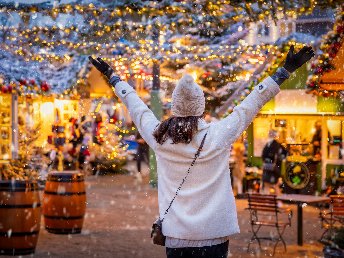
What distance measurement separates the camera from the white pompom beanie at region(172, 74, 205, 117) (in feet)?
13.5

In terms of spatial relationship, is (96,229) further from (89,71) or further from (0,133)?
(89,71)

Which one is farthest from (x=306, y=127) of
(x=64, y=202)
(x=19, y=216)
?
(x=19, y=216)

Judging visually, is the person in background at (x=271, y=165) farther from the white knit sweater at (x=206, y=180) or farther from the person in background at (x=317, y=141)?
the white knit sweater at (x=206, y=180)

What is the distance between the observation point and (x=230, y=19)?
1469 centimetres

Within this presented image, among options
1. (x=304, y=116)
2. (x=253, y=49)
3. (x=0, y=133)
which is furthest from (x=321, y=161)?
(x=0, y=133)

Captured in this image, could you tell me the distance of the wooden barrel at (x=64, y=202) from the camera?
447 inches

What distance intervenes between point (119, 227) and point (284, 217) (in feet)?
12.0

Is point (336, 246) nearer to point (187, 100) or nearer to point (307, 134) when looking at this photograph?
point (187, 100)

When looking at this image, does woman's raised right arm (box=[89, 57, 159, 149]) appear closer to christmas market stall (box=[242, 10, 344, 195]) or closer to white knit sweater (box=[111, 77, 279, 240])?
white knit sweater (box=[111, 77, 279, 240])

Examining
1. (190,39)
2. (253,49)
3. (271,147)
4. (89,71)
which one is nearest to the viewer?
(271,147)

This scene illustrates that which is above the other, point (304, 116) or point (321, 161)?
point (304, 116)

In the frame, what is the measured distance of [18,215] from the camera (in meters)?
9.39

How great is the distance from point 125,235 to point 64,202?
113cm

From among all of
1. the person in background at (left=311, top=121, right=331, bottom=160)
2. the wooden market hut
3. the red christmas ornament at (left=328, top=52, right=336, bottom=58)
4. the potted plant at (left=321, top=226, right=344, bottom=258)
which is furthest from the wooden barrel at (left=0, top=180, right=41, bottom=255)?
the person in background at (left=311, top=121, right=331, bottom=160)
